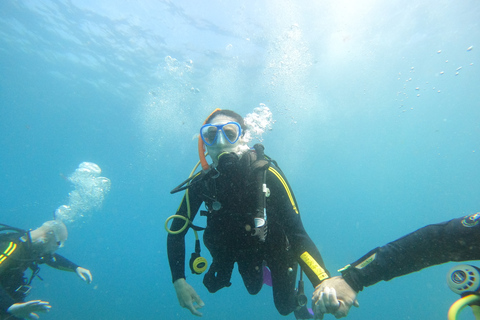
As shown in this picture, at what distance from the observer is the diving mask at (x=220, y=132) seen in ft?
10.6

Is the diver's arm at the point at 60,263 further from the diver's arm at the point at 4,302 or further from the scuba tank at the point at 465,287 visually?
the scuba tank at the point at 465,287

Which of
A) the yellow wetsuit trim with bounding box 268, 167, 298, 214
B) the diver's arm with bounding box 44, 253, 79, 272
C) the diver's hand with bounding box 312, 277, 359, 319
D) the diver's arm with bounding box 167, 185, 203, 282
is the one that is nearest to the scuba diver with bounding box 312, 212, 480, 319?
the diver's hand with bounding box 312, 277, 359, 319

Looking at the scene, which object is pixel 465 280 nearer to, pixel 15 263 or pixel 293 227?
pixel 293 227

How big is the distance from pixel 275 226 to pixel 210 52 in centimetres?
1714

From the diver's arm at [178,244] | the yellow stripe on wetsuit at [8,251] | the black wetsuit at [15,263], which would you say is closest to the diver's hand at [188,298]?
the diver's arm at [178,244]

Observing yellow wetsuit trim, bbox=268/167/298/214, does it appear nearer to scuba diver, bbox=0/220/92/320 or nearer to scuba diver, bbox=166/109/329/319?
scuba diver, bbox=166/109/329/319

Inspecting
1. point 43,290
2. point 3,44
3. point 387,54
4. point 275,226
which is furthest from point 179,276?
point 43,290

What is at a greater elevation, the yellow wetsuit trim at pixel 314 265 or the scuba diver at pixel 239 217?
the scuba diver at pixel 239 217

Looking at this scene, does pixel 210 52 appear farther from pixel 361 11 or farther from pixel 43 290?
pixel 43 290

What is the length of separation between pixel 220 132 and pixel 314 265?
2007mm

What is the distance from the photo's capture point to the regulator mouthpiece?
1.21 metres

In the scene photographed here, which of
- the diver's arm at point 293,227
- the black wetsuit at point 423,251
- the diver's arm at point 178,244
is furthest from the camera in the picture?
the diver's arm at point 178,244

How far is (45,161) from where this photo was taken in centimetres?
6231

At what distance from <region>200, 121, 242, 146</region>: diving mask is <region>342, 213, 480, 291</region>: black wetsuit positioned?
2.19m
